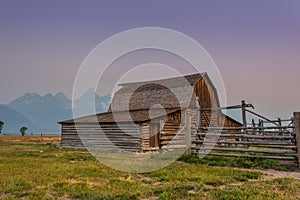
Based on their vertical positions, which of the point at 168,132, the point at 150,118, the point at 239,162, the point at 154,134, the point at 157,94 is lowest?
the point at 239,162

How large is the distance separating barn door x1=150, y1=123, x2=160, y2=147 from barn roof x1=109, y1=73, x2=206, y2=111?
→ 474 centimetres

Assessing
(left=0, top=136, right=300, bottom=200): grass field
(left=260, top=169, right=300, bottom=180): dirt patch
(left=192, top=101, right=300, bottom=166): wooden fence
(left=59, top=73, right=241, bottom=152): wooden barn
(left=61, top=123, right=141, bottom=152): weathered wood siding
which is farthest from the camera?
(left=59, top=73, right=241, bottom=152): wooden barn

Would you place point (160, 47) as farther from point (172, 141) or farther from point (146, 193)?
point (146, 193)

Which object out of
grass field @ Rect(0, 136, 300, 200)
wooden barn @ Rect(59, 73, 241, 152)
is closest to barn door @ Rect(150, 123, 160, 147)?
wooden barn @ Rect(59, 73, 241, 152)

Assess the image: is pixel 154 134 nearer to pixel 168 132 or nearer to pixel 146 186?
pixel 168 132

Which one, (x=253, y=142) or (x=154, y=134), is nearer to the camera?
(x=253, y=142)

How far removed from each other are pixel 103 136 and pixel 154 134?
17.4 feet

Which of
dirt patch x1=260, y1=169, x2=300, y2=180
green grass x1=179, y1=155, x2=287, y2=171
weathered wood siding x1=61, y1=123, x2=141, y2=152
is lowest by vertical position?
dirt patch x1=260, y1=169, x2=300, y2=180

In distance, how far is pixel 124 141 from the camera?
22484 mm

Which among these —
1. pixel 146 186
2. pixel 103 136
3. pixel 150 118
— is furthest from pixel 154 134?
pixel 146 186

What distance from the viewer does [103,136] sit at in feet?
79.7

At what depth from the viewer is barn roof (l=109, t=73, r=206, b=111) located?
27500 millimetres

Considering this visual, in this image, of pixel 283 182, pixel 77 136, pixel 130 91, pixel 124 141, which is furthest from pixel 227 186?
pixel 130 91

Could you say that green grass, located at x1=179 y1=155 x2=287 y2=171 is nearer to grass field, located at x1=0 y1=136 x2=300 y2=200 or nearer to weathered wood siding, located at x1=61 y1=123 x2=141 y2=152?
grass field, located at x1=0 y1=136 x2=300 y2=200
